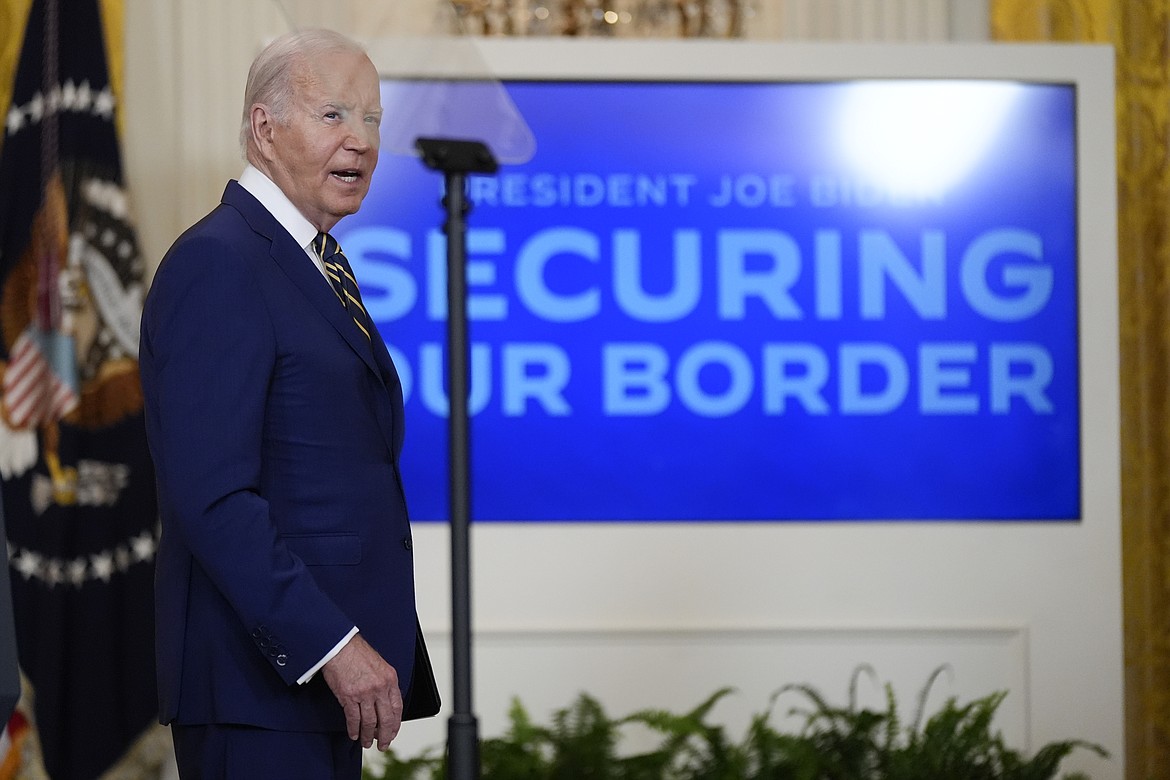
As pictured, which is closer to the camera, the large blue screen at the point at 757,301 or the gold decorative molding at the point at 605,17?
the large blue screen at the point at 757,301

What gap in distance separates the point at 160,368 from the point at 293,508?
0.20 metres

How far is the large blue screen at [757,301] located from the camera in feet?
10.4

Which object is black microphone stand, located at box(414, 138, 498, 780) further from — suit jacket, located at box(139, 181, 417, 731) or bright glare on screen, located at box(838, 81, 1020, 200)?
bright glare on screen, located at box(838, 81, 1020, 200)

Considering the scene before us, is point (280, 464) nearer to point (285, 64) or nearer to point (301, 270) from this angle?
point (301, 270)

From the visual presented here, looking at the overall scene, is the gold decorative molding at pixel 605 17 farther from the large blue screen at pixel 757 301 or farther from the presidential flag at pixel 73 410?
the presidential flag at pixel 73 410

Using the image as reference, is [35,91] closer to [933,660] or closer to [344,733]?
[344,733]

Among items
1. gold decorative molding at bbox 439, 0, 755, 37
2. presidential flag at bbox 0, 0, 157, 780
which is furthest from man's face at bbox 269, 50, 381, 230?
gold decorative molding at bbox 439, 0, 755, 37

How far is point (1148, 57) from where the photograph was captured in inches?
149

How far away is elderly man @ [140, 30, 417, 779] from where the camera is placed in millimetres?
1293

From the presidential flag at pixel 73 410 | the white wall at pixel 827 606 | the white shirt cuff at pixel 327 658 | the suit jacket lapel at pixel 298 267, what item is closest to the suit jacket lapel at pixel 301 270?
the suit jacket lapel at pixel 298 267

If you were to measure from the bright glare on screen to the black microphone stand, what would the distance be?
5.32 feet

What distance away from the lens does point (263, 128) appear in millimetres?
1422

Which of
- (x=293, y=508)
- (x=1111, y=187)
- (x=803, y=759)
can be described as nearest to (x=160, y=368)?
(x=293, y=508)

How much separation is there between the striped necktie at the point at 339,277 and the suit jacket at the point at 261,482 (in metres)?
0.05
